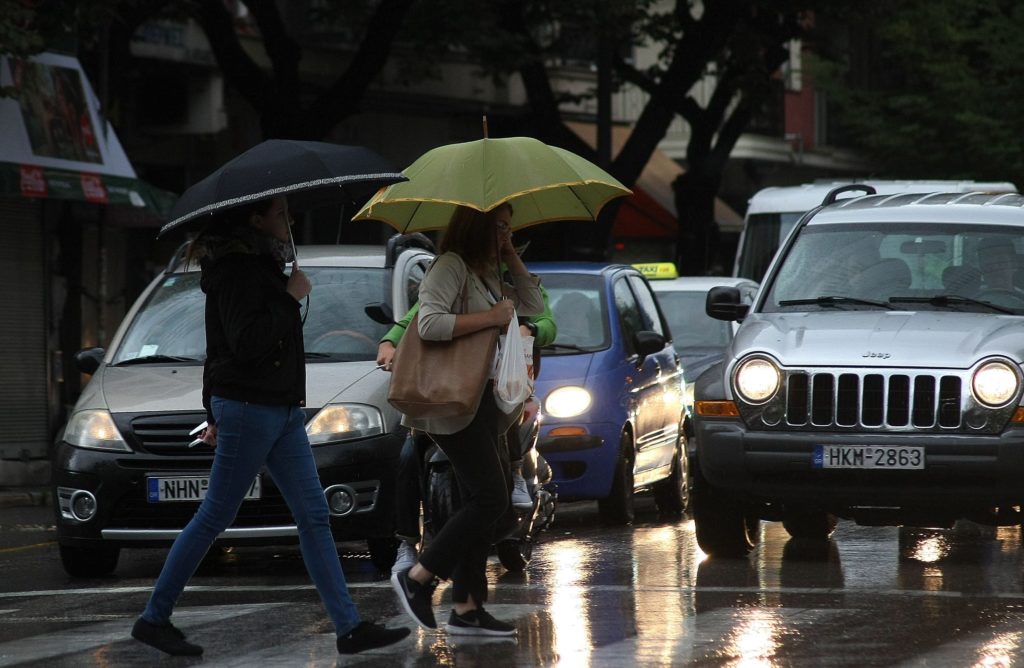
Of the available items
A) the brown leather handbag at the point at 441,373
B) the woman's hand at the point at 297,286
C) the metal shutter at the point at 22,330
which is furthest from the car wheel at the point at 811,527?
the metal shutter at the point at 22,330

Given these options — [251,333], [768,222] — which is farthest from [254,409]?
[768,222]

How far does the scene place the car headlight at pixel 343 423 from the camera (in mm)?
10242

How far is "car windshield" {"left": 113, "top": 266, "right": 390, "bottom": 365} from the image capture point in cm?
1110

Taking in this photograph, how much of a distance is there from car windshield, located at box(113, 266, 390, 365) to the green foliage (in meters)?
21.9

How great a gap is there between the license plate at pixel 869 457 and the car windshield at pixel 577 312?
3.45 metres

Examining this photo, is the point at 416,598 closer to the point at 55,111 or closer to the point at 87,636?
the point at 87,636

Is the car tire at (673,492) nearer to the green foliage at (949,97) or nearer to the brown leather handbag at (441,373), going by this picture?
the brown leather handbag at (441,373)

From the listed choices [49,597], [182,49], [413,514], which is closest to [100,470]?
[49,597]

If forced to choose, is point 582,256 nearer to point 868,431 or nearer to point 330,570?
point 868,431

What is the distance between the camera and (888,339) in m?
10.2

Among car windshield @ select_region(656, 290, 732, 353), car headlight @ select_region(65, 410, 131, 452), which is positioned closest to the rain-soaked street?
car headlight @ select_region(65, 410, 131, 452)

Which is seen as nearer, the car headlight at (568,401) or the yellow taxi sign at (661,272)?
the car headlight at (568,401)

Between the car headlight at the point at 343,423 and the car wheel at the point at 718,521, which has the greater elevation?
the car headlight at the point at 343,423

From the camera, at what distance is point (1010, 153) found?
3422 centimetres
